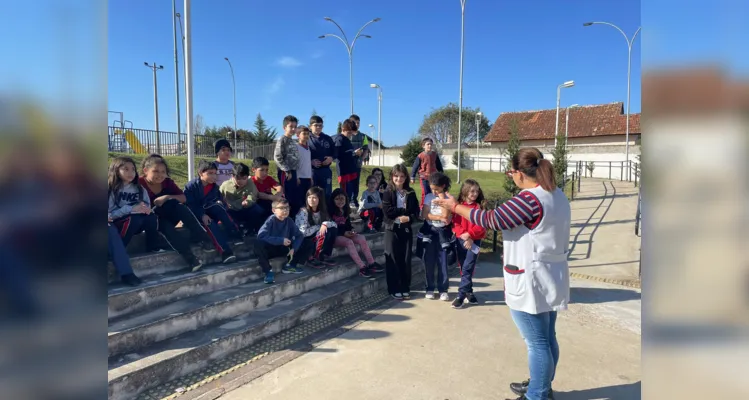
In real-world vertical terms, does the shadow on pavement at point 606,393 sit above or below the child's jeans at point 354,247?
below

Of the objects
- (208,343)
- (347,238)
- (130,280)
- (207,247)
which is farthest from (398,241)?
(130,280)

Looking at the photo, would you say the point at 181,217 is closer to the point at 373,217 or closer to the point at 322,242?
the point at 322,242

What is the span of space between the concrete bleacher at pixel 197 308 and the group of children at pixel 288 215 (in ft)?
0.59

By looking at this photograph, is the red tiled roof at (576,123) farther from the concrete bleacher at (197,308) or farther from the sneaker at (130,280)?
the sneaker at (130,280)

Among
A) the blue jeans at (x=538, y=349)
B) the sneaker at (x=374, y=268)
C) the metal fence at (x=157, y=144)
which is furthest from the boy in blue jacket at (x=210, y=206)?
the metal fence at (x=157, y=144)

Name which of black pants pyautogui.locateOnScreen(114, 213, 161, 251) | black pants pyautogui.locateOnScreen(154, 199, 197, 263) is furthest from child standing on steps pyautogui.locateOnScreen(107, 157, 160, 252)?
black pants pyautogui.locateOnScreen(154, 199, 197, 263)

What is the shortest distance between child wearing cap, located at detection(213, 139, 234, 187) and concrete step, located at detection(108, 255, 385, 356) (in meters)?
1.94

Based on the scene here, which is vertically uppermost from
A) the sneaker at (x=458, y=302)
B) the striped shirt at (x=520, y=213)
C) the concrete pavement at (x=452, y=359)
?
the striped shirt at (x=520, y=213)

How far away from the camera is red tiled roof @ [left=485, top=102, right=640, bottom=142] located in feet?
132

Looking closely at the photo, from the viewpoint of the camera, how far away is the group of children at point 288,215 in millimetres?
4211

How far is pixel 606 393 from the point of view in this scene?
3.07 meters
